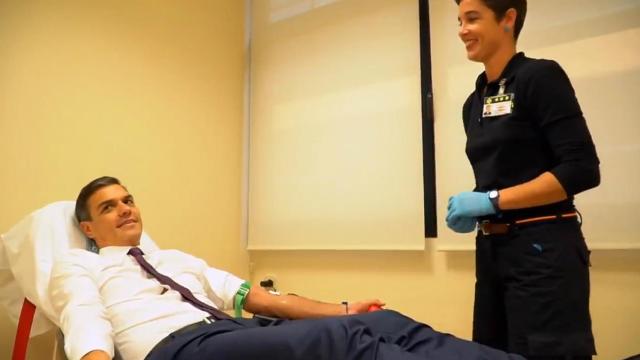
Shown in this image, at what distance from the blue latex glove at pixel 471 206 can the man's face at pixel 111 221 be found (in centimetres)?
103

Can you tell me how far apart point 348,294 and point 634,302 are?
4.07ft

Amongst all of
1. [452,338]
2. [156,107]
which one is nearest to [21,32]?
[156,107]

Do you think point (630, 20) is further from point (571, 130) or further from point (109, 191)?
point (109, 191)

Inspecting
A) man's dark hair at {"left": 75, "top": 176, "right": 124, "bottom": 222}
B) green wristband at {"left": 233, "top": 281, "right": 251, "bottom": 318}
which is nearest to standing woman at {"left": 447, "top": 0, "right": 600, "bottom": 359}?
green wristband at {"left": 233, "top": 281, "right": 251, "bottom": 318}

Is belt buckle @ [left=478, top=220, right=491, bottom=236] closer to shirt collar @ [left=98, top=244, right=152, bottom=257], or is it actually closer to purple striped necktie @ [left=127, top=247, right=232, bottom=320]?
purple striped necktie @ [left=127, top=247, right=232, bottom=320]

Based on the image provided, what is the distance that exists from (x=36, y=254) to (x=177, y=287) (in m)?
0.49

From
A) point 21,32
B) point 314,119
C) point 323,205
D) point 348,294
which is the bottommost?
point 348,294

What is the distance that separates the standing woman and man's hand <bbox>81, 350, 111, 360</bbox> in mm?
959

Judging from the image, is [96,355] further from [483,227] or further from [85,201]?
[483,227]

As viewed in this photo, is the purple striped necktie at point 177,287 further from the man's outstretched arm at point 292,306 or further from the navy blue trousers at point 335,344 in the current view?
the navy blue trousers at point 335,344

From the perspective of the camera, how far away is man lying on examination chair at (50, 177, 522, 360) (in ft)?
3.26

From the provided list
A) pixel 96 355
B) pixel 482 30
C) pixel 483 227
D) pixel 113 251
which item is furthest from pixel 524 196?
pixel 113 251

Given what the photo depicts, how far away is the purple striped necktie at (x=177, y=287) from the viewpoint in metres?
1.43

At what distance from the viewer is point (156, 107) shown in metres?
2.52
